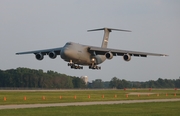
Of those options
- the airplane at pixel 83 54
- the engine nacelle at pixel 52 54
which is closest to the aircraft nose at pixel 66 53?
the airplane at pixel 83 54

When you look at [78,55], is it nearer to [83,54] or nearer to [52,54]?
[83,54]

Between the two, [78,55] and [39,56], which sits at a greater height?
[39,56]

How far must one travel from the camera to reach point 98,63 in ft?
165

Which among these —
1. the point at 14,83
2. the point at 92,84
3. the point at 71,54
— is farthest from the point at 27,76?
the point at 71,54

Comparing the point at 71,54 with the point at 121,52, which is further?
the point at 121,52

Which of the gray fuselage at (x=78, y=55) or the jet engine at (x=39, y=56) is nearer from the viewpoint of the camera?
the gray fuselage at (x=78, y=55)

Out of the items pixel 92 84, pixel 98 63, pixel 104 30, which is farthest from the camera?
pixel 92 84

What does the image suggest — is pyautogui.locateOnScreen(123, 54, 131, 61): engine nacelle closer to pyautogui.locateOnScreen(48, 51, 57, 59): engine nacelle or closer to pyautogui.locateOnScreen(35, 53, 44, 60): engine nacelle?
pyautogui.locateOnScreen(48, 51, 57, 59): engine nacelle

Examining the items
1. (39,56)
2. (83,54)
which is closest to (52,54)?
(39,56)

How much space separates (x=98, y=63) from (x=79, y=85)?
68.0 metres

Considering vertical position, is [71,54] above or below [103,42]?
below

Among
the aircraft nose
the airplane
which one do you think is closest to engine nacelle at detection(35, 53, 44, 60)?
the airplane

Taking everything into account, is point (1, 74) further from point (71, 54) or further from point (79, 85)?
point (71, 54)

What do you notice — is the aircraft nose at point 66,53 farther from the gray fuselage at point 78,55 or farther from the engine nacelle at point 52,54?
the engine nacelle at point 52,54
